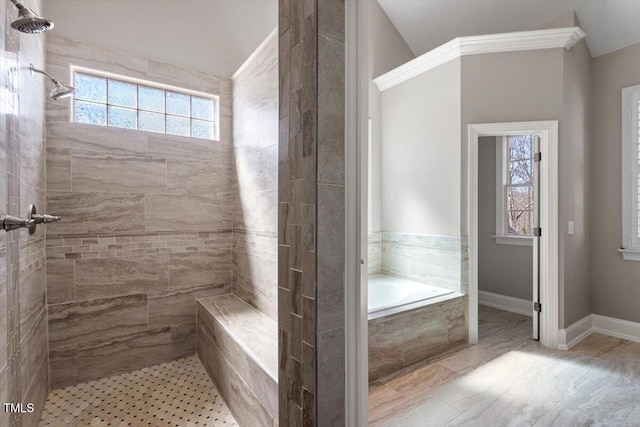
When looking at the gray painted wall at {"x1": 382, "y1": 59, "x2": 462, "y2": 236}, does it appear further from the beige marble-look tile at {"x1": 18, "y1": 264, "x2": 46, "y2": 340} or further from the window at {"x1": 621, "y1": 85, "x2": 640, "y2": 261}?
the beige marble-look tile at {"x1": 18, "y1": 264, "x2": 46, "y2": 340}

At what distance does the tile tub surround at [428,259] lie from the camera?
9.31ft

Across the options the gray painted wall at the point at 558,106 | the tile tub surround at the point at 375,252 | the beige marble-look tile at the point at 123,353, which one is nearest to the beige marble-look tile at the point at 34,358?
the beige marble-look tile at the point at 123,353

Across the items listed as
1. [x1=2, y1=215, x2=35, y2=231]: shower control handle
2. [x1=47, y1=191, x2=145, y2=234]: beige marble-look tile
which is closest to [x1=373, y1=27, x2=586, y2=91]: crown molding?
[x1=47, y1=191, x2=145, y2=234]: beige marble-look tile

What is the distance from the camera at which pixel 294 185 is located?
1188 mm

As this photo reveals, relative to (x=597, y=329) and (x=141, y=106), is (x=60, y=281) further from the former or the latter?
(x=597, y=329)

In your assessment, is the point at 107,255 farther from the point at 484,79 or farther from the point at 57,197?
the point at 484,79

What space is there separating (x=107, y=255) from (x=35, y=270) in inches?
19.3

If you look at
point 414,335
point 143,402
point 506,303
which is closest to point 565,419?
point 414,335

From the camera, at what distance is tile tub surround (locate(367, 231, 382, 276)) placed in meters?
3.59

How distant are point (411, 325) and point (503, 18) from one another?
11.0 ft

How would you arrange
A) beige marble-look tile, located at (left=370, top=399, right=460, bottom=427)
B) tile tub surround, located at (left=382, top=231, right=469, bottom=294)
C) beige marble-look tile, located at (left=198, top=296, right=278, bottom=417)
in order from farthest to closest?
tile tub surround, located at (left=382, top=231, right=469, bottom=294) < beige marble-look tile, located at (left=370, top=399, right=460, bottom=427) < beige marble-look tile, located at (left=198, top=296, right=278, bottom=417)

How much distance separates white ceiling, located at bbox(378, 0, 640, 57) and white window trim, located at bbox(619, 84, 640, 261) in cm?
55

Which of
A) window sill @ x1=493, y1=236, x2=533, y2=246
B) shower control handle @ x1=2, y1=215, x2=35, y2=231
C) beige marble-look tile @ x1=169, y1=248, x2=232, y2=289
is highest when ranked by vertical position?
shower control handle @ x1=2, y1=215, x2=35, y2=231

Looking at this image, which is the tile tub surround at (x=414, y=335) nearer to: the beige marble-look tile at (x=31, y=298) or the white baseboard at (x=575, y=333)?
the white baseboard at (x=575, y=333)
